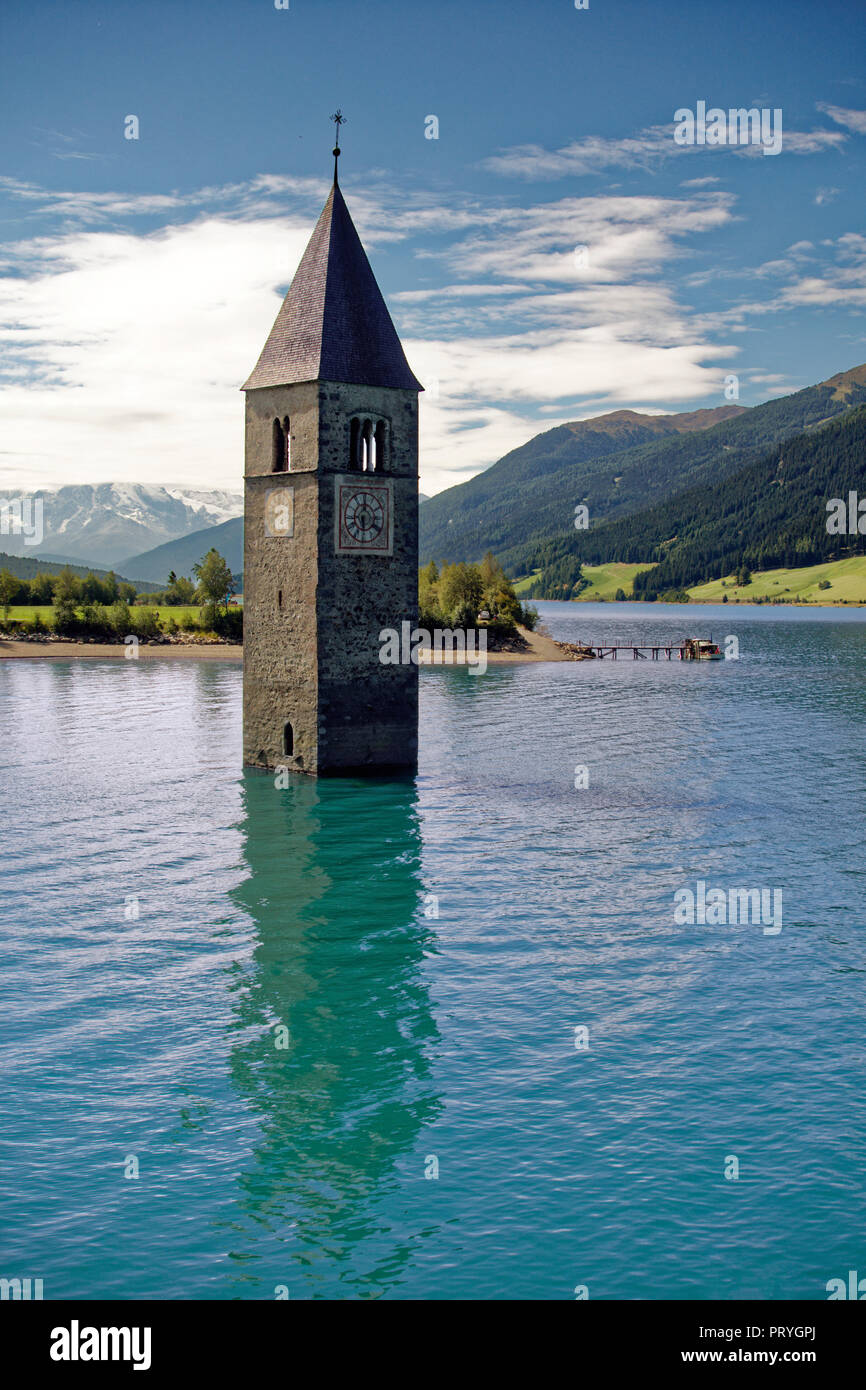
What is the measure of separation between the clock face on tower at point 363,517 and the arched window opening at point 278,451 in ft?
11.0

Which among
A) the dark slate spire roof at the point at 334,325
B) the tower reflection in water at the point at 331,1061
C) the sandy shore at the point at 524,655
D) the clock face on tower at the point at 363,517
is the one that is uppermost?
the dark slate spire roof at the point at 334,325

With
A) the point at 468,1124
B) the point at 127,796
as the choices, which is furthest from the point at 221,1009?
the point at 127,796

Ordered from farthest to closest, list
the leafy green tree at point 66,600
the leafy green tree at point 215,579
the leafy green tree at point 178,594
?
the leafy green tree at point 178,594 → the leafy green tree at point 215,579 → the leafy green tree at point 66,600

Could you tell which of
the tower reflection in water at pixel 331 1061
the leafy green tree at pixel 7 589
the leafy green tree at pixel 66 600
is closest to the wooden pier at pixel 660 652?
the leafy green tree at pixel 66 600

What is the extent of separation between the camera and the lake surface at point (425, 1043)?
14.6 meters

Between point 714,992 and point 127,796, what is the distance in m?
26.8

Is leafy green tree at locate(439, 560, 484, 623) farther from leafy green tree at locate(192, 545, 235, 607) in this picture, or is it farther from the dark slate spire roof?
the dark slate spire roof

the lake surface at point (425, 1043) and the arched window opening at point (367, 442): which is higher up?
the arched window opening at point (367, 442)

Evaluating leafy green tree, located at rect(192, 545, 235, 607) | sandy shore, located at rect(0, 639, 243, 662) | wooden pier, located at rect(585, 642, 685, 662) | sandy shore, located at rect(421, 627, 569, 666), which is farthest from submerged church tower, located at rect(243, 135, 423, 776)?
leafy green tree, located at rect(192, 545, 235, 607)

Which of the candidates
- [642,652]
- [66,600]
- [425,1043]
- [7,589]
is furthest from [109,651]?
[425,1043]

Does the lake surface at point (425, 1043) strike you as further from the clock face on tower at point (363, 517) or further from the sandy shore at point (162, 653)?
the sandy shore at point (162, 653)

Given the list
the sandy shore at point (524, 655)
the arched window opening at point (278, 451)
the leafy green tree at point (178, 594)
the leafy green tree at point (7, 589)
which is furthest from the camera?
the leafy green tree at point (178, 594)

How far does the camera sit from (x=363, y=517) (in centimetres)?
4391

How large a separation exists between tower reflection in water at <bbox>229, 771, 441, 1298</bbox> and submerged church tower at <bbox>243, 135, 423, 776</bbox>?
9362 millimetres
